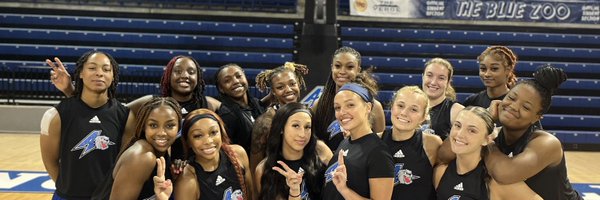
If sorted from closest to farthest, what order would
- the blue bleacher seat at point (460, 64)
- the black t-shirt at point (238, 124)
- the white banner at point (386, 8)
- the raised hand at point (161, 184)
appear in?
the raised hand at point (161, 184) < the black t-shirt at point (238, 124) < the blue bleacher seat at point (460, 64) < the white banner at point (386, 8)

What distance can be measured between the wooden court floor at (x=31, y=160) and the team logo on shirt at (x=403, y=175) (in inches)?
159

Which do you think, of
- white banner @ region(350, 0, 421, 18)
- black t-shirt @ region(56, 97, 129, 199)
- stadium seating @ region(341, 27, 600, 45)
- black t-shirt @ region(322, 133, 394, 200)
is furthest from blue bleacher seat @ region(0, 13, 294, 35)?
black t-shirt @ region(322, 133, 394, 200)

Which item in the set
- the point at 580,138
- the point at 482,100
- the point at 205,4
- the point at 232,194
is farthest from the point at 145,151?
the point at 205,4

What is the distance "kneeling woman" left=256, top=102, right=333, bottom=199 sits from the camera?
251 centimetres

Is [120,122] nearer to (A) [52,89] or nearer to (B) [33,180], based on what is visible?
(B) [33,180]

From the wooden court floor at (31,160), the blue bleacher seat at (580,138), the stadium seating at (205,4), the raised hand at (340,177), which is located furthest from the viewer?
the stadium seating at (205,4)

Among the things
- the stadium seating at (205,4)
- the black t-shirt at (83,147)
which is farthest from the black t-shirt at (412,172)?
the stadium seating at (205,4)

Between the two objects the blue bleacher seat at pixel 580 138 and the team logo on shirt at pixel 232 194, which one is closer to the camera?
the team logo on shirt at pixel 232 194

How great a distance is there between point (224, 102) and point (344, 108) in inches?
52.6

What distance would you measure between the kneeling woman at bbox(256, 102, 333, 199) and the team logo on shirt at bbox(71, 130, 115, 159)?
87cm

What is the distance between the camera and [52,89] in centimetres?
923

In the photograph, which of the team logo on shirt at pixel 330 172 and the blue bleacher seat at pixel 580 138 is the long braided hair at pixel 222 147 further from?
the blue bleacher seat at pixel 580 138

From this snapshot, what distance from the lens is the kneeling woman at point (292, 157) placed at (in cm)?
251

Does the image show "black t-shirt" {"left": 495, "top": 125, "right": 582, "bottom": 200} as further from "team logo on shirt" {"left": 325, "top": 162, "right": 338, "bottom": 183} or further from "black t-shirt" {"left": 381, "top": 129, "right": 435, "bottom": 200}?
"team logo on shirt" {"left": 325, "top": 162, "right": 338, "bottom": 183}
